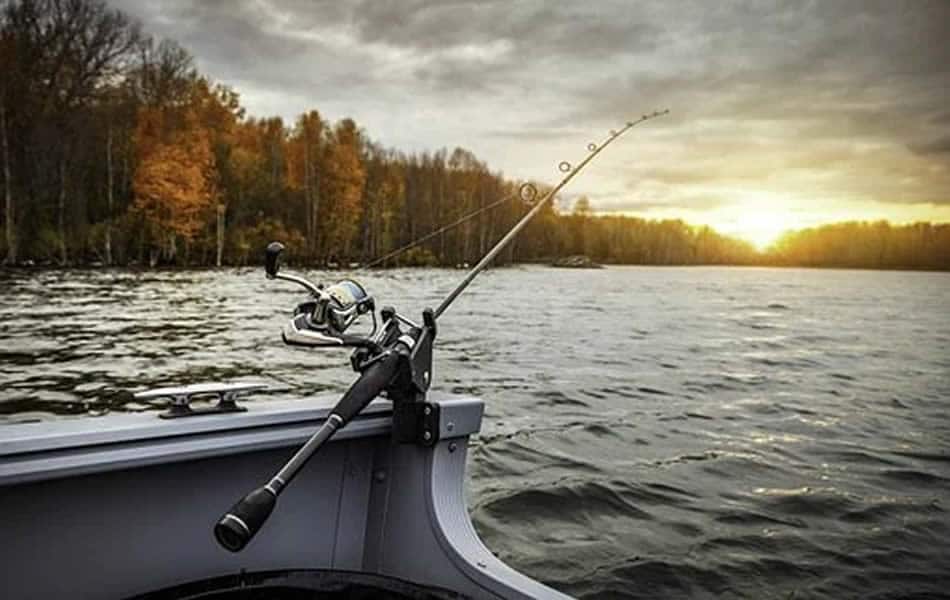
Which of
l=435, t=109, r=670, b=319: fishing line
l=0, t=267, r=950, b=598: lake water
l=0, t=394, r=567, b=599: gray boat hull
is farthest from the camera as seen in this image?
l=0, t=267, r=950, b=598: lake water

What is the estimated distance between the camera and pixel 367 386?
1644 millimetres

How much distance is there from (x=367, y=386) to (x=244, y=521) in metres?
0.46

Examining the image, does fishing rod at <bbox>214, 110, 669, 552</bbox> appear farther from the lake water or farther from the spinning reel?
the lake water

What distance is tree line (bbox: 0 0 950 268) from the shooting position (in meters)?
29.0

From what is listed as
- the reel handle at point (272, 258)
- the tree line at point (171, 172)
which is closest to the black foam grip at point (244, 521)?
the reel handle at point (272, 258)

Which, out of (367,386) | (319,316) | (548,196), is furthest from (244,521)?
(548,196)

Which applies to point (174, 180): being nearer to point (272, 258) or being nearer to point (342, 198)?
point (342, 198)

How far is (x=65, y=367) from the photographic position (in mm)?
7648

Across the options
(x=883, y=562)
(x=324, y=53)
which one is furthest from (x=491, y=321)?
(x=324, y=53)

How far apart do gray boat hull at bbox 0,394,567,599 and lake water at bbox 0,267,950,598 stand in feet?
5.34

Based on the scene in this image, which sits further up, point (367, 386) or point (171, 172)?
point (171, 172)

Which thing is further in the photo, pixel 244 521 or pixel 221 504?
pixel 221 504

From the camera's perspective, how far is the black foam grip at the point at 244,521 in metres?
1.23

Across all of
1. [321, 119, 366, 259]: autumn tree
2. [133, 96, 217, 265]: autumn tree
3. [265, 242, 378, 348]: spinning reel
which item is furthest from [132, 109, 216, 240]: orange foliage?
[265, 242, 378, 348]: spinning reel
